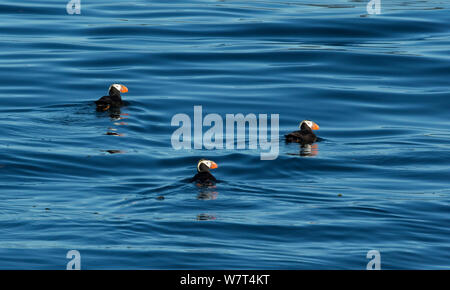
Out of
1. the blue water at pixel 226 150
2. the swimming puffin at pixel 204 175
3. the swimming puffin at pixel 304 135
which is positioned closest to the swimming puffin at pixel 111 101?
the blue water at pixel 226 150

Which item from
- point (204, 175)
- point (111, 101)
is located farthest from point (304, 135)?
point (111, 101)

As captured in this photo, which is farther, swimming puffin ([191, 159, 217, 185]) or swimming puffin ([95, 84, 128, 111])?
swimming puffin ([95, 84, 128, 111])

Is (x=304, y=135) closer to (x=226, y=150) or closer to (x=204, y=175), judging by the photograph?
(x=226, y=150)

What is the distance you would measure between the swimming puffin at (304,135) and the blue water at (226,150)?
0.75 ft

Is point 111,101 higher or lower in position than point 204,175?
higher

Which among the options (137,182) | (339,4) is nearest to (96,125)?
(137,182)

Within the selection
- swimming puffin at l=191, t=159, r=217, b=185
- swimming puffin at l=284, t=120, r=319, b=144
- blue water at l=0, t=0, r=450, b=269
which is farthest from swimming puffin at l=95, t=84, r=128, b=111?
swimming puffin at l=191, t=159, r=217, b=185

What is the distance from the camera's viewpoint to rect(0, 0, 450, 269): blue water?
11930 mm

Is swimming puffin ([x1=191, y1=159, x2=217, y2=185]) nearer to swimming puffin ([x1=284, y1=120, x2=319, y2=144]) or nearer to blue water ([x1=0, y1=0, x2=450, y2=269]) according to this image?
blue water ([x1=0, y1=0, x2=450, y2=269])

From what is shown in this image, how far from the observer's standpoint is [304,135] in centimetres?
1756

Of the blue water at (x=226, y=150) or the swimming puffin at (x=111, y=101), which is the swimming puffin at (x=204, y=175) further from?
the swimming puffin at (x=111, y=101)

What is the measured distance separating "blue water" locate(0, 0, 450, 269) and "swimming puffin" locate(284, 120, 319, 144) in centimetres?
23

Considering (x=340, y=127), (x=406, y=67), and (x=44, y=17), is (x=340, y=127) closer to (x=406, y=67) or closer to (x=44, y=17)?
(x=406, y=67)

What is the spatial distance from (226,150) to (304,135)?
1710 mm
